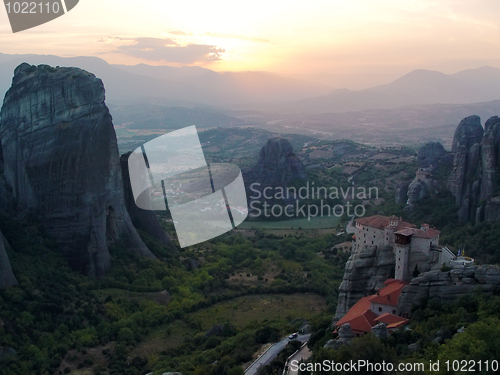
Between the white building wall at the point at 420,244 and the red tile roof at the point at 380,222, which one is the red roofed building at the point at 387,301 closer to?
the white building wall at the point at 420,244

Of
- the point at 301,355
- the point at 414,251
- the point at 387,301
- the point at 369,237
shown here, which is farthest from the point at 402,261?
the point at 301,355

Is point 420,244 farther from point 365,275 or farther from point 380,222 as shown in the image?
point 365,275

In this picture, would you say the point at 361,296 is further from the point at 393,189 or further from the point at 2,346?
the point at 393,189

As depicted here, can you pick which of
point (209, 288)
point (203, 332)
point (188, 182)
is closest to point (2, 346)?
point (203, 332)

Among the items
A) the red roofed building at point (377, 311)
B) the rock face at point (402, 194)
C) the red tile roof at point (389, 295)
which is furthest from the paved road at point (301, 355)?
the rock face at point (402, 194)

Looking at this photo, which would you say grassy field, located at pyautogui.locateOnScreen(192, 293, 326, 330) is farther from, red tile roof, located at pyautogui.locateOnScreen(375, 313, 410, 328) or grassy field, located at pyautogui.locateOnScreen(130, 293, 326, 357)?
red tile roof, located at pyautogui.locateOnScreen(375, 313, 410, 328)

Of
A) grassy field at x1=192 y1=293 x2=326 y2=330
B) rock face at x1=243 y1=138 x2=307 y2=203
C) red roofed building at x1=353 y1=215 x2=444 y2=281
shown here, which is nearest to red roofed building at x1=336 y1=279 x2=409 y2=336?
red roofed building at x1=353 y1=215 x2=444 y2=281
